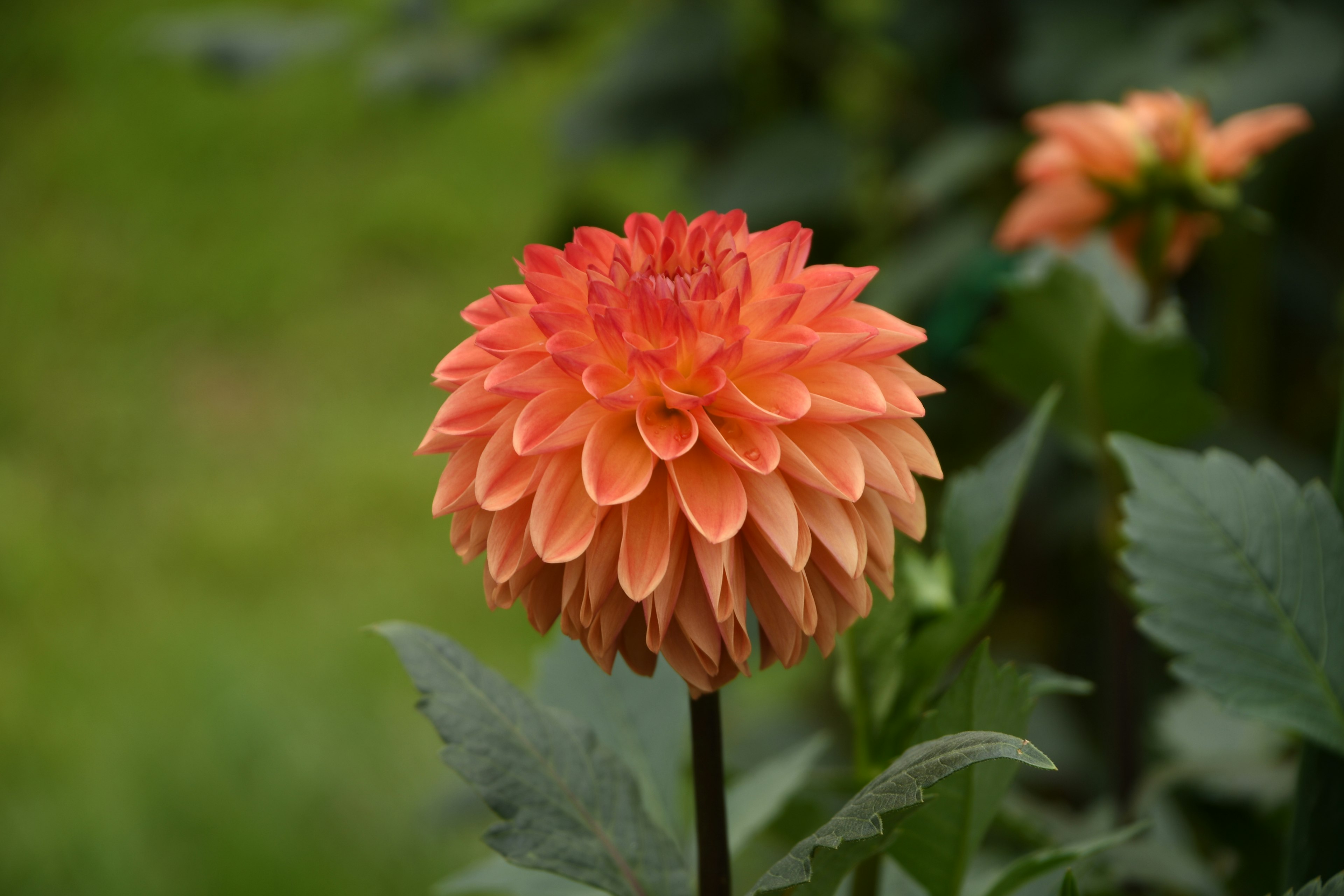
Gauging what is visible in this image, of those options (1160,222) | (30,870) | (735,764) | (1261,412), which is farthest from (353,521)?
(1160,222)

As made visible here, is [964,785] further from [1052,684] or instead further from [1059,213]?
[1059,213]

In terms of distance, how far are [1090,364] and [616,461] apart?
43 cm

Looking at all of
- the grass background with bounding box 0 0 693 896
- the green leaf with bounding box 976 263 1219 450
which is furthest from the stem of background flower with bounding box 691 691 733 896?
the grass background with bounding box 0 0 693 896

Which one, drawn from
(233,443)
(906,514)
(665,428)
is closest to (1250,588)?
(906,514)

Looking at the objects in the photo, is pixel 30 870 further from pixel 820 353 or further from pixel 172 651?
pixel 820 353

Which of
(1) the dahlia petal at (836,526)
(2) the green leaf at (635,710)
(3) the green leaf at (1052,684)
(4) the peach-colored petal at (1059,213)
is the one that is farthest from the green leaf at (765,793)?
(4) the peach-colored petal at (1059,213)

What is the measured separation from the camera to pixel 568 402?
0.41m

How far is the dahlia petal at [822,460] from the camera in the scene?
384 mm

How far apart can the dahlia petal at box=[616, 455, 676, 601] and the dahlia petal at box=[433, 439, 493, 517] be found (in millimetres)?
61

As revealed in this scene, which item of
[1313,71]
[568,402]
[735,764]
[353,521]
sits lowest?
[735,764]

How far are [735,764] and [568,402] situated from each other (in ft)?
1.89

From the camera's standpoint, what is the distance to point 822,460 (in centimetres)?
40

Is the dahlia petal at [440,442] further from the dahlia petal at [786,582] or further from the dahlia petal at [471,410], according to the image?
the dahlia petal at [786,582]

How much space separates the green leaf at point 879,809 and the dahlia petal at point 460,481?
175 mm
